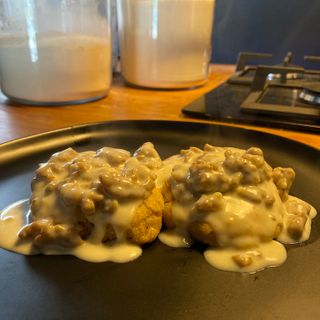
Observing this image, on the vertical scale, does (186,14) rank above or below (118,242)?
above

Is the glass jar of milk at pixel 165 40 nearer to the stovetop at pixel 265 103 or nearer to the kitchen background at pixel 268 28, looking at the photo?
the stovetop at pixel 265 103

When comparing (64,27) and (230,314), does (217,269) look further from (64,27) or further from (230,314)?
Answer: (64,27)

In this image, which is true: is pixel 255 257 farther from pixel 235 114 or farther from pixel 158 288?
pixel 235 114

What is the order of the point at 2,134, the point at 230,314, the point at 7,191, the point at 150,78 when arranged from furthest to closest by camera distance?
1. the point at 150,78
2. the point at 2,134
3. the point at 7,191
4. the point at 230,314

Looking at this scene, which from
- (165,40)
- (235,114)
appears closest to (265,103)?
(235,114)

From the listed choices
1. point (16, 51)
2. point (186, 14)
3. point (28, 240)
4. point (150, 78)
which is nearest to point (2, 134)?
point (16, 51)

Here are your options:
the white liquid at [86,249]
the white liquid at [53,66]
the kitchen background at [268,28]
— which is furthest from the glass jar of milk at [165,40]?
the kitchen background at [268,28]

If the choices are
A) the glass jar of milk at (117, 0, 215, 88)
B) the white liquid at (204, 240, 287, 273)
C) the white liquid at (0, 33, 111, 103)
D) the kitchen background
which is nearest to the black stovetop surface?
the glass jar of milk at (117, 0, 215, 88)
